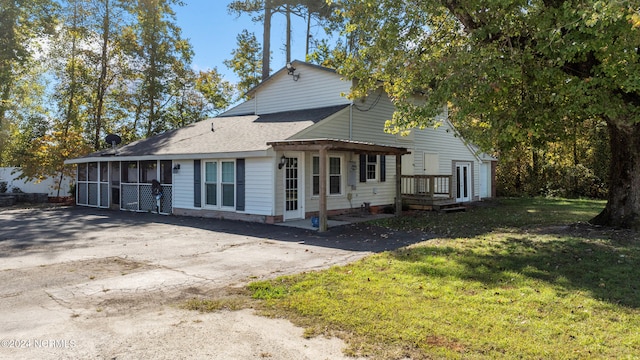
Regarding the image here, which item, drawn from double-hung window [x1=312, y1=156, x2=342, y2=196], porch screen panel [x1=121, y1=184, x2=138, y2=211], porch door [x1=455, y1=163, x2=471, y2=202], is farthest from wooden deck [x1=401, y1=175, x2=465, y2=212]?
porch screen panel [x1=121, y1=184, x2=138, y2=211]

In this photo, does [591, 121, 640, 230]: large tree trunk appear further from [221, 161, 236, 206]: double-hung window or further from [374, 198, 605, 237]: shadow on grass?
[221, 161, 236, 206]: double-hung window

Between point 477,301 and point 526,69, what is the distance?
624cm

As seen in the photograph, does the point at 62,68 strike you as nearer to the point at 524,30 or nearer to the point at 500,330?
the point at 524,30

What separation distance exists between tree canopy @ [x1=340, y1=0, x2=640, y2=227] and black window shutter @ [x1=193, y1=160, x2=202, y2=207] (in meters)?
6.84

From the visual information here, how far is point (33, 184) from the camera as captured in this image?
22.5 metres

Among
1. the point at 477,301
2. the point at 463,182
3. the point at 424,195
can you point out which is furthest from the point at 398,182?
the point at 477,301

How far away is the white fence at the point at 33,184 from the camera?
2214cm

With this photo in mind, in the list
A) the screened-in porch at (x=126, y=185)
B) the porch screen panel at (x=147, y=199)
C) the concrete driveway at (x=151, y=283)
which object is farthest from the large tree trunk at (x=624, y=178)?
the porch screen panel at (x=147, y=199)

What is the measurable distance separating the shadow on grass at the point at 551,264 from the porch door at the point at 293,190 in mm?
5458

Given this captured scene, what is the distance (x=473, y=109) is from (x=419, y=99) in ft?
29.3

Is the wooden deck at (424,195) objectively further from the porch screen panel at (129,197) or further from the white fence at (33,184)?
the white fence at (33,184)

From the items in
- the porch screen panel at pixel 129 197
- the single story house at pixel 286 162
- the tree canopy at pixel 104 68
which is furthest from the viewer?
the tree canopy at pixel 104 68

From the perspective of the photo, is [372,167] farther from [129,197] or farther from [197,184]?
[129,197]

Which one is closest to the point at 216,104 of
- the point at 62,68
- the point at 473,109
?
the point at 62,68
